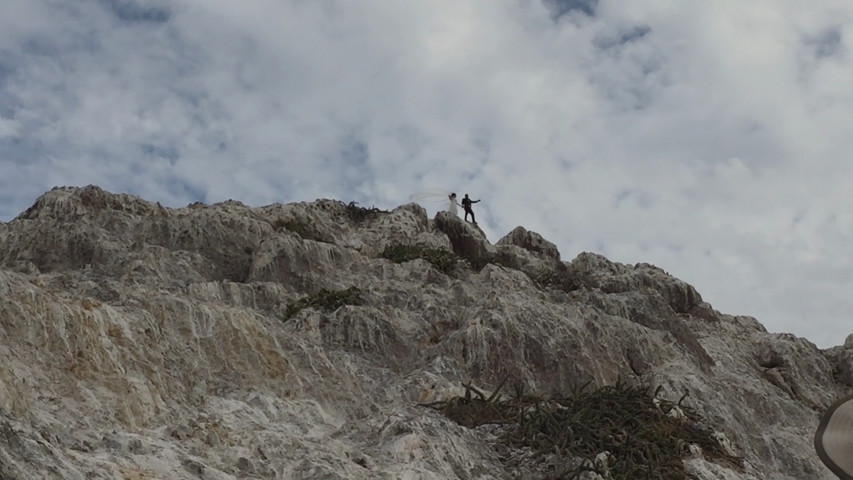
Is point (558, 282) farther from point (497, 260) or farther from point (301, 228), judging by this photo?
point (301, 228)

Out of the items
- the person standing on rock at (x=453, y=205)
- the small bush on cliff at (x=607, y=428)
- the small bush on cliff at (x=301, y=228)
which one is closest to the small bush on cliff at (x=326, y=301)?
the small bush on cliff at (x=607, y=428)

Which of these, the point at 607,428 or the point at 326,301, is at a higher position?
the point at 326,301

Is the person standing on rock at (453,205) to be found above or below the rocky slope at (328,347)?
above

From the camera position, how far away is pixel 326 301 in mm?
30188

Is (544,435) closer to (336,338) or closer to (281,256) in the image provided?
(336,338)

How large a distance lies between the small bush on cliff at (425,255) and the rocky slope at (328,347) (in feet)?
0.46

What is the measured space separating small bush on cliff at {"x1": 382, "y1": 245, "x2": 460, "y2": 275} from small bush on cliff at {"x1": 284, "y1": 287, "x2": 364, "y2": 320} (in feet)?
22.9

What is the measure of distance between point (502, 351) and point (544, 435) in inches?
320

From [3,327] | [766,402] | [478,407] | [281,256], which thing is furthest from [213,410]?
[766,402]

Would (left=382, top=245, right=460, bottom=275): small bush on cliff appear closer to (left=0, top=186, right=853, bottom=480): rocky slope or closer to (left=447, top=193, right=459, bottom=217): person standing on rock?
Result: (left=0, top=186, right=853, bottom=480): rocky slope

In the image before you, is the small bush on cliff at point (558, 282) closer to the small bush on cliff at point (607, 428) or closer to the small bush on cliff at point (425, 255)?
the small bush on cliff at point (425, 255)

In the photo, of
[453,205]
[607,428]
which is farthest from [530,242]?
[607,428]

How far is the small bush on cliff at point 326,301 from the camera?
29.6m

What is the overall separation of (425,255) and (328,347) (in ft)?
41.1
